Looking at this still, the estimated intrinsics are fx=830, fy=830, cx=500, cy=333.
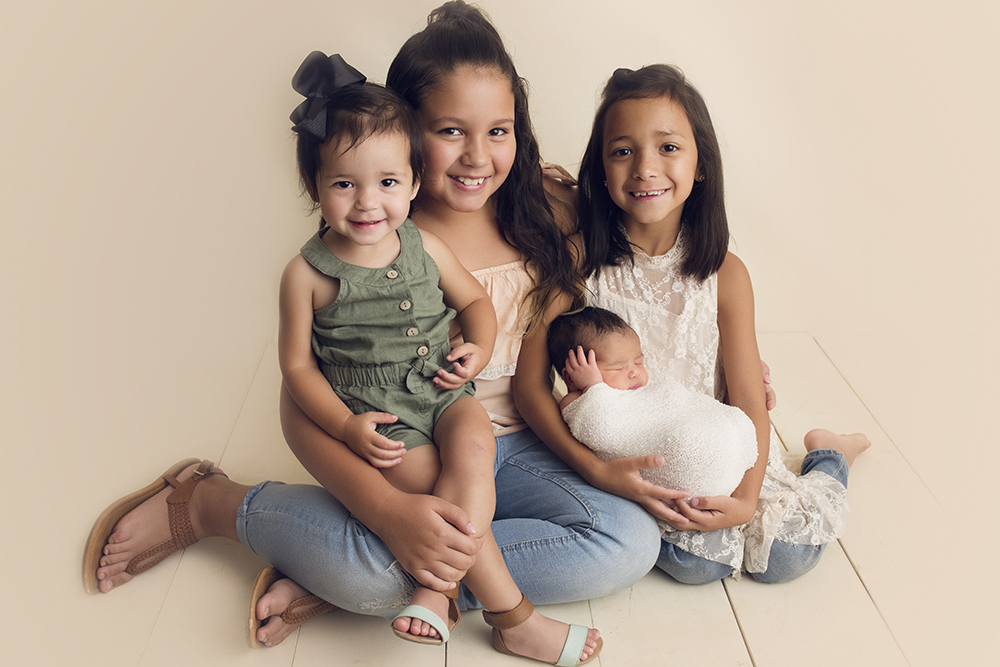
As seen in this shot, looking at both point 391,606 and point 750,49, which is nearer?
point 391,606

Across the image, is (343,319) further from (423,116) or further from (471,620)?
(471,620)

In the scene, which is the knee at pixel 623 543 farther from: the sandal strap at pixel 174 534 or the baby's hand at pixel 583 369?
the sandal strap at pixel 174 534

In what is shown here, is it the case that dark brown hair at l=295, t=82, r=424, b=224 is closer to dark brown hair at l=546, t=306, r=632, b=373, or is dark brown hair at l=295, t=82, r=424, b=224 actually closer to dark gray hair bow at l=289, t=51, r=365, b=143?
dark gray hair bow at l=289, t=51, r=365, b=143

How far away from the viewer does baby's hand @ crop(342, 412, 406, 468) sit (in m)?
1.32

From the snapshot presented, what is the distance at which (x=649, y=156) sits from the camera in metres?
1.51

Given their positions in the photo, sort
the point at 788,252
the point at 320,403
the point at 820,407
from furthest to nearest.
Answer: the point at 788,252
the point at 820,407
the point at 320,403

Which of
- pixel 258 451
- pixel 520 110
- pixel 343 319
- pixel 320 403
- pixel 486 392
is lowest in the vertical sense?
pixel 258 451

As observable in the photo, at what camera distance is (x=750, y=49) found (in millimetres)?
2338

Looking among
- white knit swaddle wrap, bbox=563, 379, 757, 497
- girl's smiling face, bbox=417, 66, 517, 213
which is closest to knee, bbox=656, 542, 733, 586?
white knit swaddle wrap, bbox=563, 379, 757, 497

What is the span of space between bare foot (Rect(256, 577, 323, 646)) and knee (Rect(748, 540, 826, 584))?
827mm

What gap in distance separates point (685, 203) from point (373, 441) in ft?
2.59

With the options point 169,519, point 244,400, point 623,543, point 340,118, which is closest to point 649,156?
point 340,118

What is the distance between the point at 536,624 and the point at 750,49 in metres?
1.73

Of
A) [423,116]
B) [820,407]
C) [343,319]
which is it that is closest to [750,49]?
[820,407]
